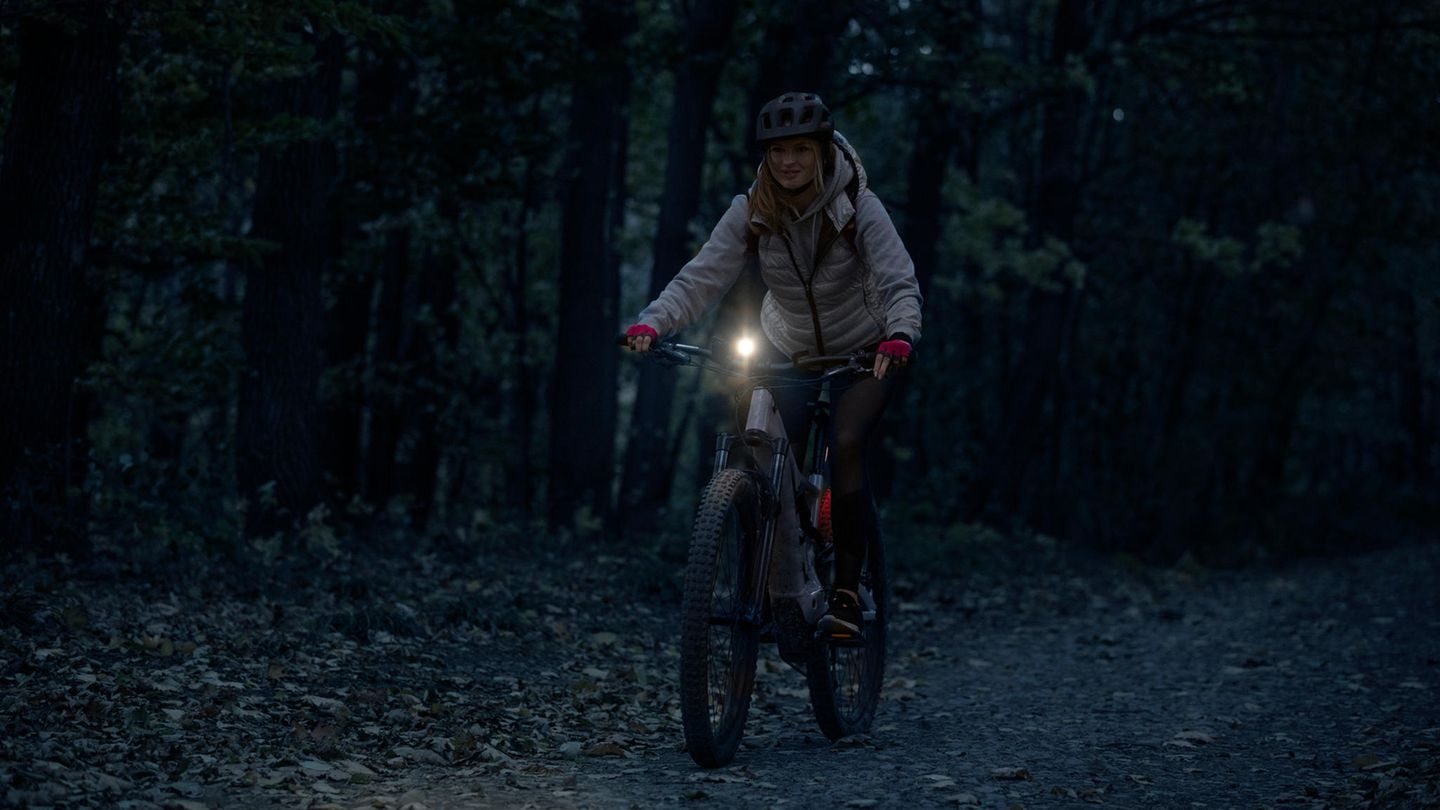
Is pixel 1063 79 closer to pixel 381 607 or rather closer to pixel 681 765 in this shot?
pixel 381 607

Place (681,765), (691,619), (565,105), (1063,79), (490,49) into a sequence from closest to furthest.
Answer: (691,619), (681,765), (490,49), (1063,79), (565,105)

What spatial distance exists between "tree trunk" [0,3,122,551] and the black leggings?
4609 millimetres

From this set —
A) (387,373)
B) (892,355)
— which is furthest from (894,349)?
(387,373)

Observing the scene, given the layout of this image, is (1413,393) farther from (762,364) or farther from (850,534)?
(762,364)

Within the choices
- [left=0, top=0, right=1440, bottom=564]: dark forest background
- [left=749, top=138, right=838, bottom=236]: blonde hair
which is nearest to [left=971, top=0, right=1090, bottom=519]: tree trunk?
[left=0, top=0, right=1440, bottom=564]: dark forest background

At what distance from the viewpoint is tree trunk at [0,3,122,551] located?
334 inches

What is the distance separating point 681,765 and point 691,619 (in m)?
0.79

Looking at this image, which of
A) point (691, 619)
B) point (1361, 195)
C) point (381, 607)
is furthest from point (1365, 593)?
point (691, 619)

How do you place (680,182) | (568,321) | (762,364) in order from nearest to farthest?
(762,364) → (568,321) → (680,182)

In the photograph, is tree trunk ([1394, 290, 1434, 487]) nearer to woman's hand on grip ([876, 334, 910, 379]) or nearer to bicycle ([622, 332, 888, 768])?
bicycle ([622, 332, 888, 768])

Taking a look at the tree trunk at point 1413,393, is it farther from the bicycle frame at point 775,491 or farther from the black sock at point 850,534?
the bicycle frame at point 775,491

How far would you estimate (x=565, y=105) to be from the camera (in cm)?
2275

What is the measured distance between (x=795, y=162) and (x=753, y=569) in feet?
5.40

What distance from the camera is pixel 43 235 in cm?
855
